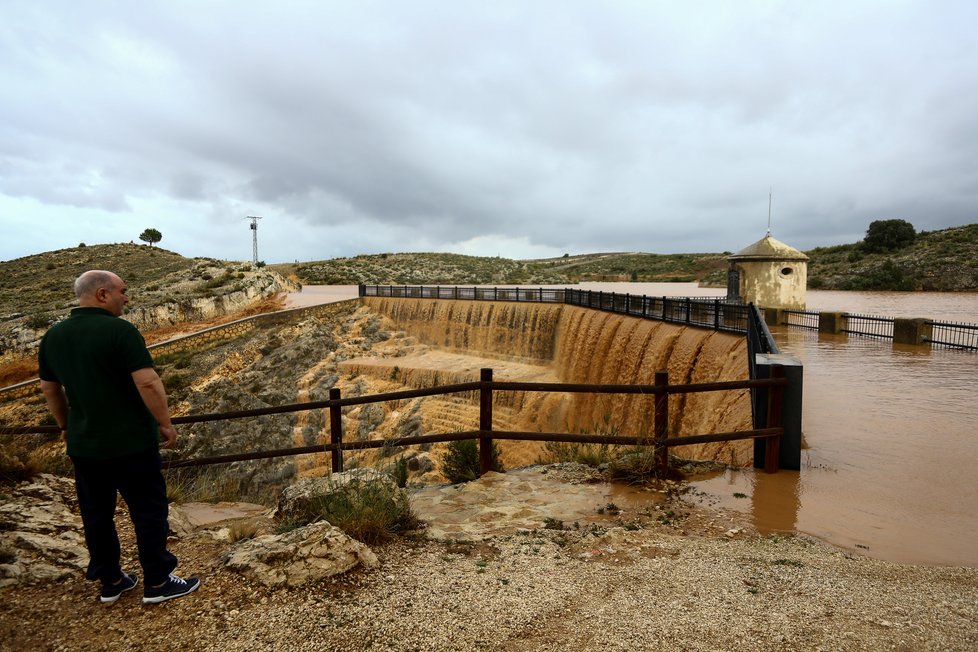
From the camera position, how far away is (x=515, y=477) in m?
A: 6.17

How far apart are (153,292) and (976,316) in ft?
150

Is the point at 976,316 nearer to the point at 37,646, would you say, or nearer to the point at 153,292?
the point at 37,646

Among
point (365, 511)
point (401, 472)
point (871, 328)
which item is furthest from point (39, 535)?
point (871, 328)

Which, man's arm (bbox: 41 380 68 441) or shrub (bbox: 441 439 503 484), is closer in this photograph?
man's arm (bbox: 41 380 68 441)

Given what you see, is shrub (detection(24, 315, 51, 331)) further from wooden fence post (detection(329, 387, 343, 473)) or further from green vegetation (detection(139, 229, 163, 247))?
green vegetation (detection(139, 229, 163, 247))

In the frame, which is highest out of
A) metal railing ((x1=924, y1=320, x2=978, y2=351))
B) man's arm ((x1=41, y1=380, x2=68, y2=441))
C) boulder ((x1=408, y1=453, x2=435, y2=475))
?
man's arm ((x1=41, y1=380, x2=68, y2=441))

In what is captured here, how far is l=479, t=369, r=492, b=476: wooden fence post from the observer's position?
5.82 m

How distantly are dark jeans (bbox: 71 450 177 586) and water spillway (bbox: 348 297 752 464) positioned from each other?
472 cm

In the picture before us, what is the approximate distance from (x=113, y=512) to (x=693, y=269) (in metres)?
97.3

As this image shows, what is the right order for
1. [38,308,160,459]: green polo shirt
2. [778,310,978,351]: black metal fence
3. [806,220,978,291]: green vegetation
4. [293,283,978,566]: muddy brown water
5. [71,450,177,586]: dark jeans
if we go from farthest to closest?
[806,220,978,291]: green vegetation → [778,310,978,351]: black metal fence → [293,283,978,566]: muddy brown water → [71,450,177,586]: dark jeans → [38,308,160,459]: green polo shirt

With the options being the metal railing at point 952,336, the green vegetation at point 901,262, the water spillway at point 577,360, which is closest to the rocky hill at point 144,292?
the water spillway at point 577,360

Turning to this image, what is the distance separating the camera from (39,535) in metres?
3.91

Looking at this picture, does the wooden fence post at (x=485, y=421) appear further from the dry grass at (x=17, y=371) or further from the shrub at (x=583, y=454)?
the dry grass at (x=17, y=371)

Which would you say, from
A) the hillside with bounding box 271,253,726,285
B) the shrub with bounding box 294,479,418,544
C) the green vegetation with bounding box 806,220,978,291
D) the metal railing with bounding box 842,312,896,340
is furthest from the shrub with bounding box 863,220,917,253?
the shrub with bounding box 294,479,418,544
